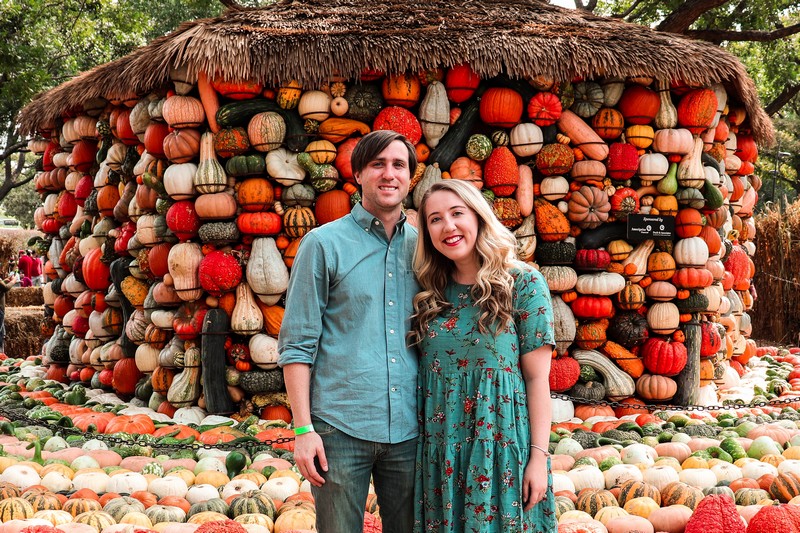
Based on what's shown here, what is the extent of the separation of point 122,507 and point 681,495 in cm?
261

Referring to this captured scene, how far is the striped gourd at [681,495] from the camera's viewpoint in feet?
11.5

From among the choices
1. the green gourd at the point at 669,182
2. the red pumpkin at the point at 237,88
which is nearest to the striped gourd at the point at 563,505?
the green gourd at the point at 669,182

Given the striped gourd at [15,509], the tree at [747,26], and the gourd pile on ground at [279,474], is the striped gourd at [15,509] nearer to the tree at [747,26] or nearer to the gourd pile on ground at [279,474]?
the gourd pile on ground at [279,474]

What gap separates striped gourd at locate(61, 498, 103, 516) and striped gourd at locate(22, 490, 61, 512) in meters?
0.04

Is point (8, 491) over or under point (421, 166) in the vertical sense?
under

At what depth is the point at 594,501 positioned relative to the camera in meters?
3.48

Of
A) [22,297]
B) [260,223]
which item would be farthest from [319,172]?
[22,297]

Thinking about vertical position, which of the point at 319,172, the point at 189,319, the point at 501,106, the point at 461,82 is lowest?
the point at 189,319

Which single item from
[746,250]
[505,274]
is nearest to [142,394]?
[505,274]

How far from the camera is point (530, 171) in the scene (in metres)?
5.87

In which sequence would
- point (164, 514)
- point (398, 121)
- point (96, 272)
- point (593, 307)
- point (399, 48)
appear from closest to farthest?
point (164, 514)
point (399, 48)
point (398, 121)
point (593, 307)
point (96, 272)

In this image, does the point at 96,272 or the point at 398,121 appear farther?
the point at 96,272

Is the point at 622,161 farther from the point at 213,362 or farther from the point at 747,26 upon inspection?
the point at 747,26

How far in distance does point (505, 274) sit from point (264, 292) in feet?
11.3
